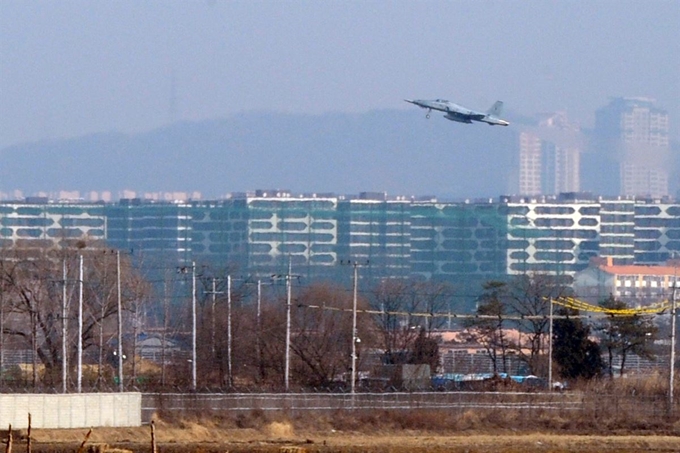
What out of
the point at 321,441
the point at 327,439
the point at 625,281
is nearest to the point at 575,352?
the point at 327,439

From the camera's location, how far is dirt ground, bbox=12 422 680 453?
40.5 m

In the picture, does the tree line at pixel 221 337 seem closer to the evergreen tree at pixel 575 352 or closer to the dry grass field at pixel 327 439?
the evergreen tree at pixel 575 352

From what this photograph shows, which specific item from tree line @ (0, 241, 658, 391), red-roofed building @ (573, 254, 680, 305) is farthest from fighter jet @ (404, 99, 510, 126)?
red-roofed building @ (573, 254, 680, 305)

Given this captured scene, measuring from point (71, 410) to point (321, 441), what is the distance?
25.5ft

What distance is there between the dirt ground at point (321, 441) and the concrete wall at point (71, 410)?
0.62 meters

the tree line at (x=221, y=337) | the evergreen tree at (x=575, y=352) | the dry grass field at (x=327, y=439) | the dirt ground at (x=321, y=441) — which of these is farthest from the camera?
the evergreen tree at (x=575, y=352)

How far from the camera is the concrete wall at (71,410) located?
141 ft

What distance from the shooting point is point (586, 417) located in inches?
1966

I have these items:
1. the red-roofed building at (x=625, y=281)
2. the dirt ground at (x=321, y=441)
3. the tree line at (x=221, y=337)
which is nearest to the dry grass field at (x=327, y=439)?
the dirt ground at (x=321, y=441)

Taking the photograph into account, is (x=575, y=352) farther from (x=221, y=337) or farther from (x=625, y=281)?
(x=625, y=281)

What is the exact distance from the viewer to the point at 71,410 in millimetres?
44281

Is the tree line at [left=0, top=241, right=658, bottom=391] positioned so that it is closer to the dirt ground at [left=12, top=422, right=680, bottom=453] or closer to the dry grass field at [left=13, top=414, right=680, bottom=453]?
the dry grass field at [left=13, top=414, right=680, bottom=453]

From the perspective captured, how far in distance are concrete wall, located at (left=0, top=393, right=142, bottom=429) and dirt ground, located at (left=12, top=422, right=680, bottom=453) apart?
622mm

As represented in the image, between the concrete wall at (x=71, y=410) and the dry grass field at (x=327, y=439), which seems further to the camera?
the concrete wall at (x=71, y=410)
